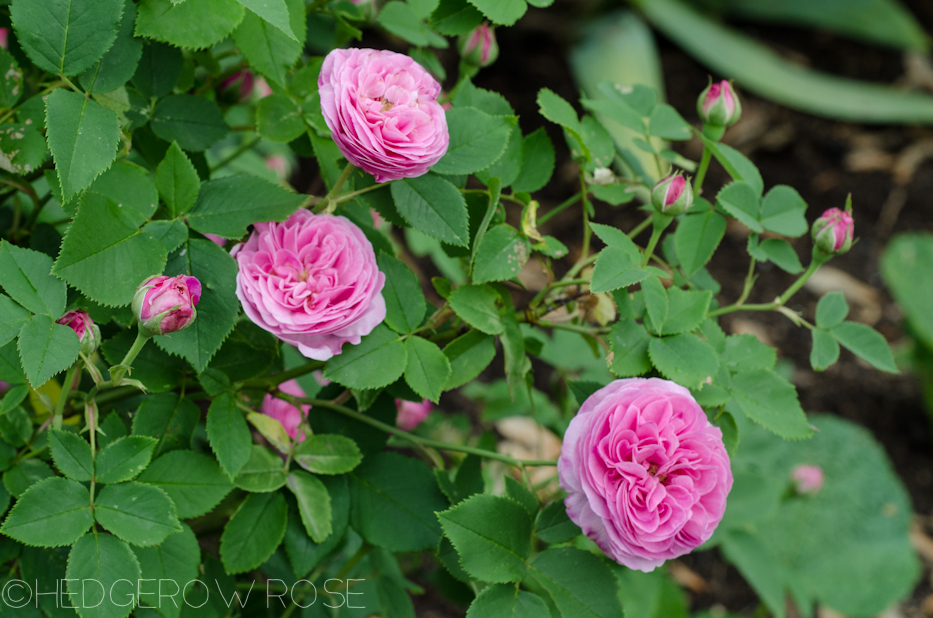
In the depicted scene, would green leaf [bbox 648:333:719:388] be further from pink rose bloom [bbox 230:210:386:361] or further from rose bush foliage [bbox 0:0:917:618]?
pink rose bloom [bbox 230:210:386:361]

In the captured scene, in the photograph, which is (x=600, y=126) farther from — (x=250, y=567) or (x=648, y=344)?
(x=250, y=567)

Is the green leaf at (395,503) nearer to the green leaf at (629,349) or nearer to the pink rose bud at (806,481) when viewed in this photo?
the green leaf at (629,349)

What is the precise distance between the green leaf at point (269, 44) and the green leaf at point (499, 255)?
0.62 feet

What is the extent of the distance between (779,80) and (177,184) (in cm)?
244

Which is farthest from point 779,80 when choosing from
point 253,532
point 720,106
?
point 253,532

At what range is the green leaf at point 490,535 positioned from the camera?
0.50 m

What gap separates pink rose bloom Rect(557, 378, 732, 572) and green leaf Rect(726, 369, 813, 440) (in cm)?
7

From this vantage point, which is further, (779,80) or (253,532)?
(779,80)

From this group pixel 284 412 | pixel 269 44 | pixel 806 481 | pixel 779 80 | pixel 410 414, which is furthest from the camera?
pixel 779 80

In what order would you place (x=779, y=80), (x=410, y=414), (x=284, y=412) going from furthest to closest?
(x=779, y=80)
(x=410, y=414)
(x=284, y=412)

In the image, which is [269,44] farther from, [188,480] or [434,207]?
[188,480]

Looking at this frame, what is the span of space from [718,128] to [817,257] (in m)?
0.14

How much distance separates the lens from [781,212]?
622 millimetres

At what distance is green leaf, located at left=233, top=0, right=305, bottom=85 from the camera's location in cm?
52
